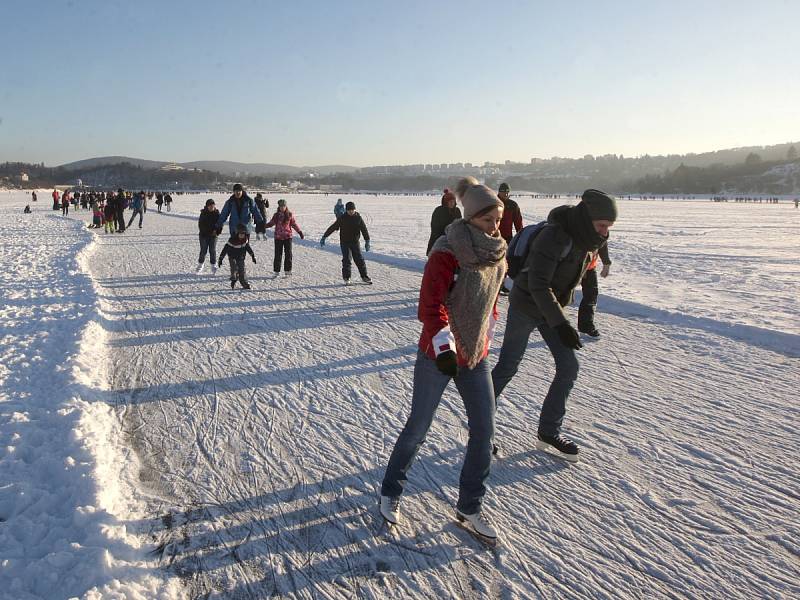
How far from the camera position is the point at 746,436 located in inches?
145

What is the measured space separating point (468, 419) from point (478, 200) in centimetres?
105

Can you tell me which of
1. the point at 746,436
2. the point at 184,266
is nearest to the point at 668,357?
the point at 746,436

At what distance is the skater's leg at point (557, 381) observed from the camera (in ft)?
10.8

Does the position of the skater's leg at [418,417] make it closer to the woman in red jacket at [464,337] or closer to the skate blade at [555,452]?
the woman in red jacket at [464,337]

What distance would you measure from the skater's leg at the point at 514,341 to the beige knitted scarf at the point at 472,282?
34.2 inches

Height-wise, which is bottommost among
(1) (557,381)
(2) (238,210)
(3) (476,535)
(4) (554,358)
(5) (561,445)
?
(3) (476,535)

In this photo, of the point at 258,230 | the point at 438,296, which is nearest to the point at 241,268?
the point at 258,230

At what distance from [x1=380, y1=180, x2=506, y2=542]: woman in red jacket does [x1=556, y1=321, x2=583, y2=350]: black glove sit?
0.52 m

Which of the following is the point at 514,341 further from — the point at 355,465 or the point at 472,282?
the point at 355,465

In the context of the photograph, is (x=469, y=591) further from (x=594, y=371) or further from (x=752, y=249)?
(x=752, y=249)

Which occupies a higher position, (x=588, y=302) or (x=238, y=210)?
(x=238, y=210)

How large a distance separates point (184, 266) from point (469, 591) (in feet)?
34.3

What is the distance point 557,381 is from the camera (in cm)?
338

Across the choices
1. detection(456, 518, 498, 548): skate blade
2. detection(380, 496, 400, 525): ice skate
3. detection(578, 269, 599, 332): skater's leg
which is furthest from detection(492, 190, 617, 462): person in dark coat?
detection(578, 269, 599, 332): skater's leg
